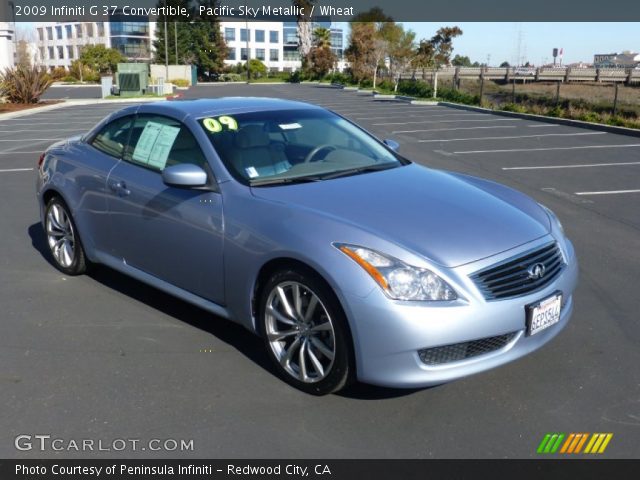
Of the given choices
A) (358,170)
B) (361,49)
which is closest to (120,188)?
(358,170)

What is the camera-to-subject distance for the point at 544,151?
14219 millimetres

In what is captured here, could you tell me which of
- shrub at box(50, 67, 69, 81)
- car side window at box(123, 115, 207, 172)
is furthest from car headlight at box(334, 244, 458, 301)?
shrub at box(50, 67, 69, 81)

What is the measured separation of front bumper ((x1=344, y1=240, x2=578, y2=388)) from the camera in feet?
11.0

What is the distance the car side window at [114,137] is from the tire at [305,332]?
2.10 m

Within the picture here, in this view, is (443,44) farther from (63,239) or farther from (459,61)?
(459,61)

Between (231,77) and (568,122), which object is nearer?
(568,122)

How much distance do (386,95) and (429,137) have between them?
2120 centimetres

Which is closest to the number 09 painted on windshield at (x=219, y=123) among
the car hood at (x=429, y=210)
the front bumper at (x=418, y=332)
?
the car hood at (x=429, y=210)

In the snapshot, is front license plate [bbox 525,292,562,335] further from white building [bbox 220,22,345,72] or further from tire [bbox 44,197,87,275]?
white building [bbox 220,22,345,72]

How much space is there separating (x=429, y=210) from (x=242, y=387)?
1518 mm

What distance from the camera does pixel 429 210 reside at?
3984 millimetres

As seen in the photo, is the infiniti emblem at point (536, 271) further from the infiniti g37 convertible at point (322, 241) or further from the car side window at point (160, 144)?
the car side window at point (160, 144)

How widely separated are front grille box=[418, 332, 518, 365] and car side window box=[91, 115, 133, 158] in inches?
120
